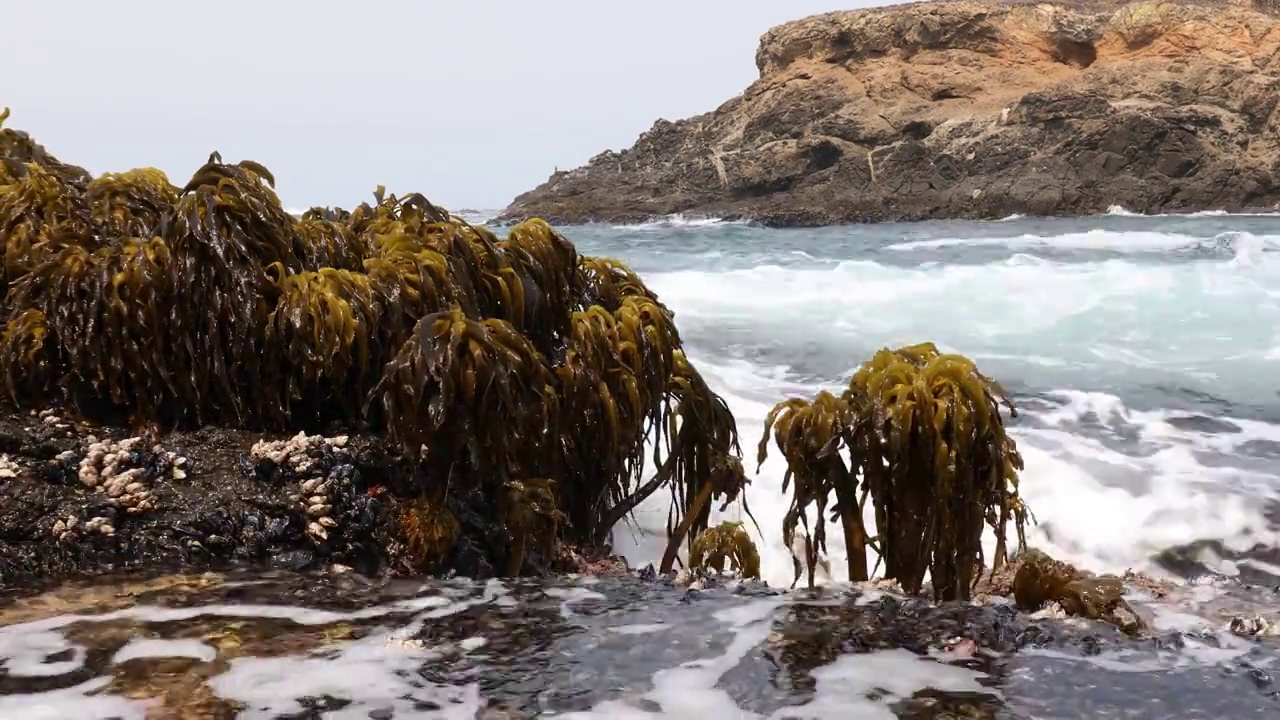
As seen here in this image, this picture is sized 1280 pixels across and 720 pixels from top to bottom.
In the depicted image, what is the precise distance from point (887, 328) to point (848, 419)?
11.2m

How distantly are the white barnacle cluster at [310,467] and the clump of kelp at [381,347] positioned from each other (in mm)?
257

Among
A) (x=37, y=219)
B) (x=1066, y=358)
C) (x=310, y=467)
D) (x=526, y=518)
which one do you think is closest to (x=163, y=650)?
(x=310, y=467)

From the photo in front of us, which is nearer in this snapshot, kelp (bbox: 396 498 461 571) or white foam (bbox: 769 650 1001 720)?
white foam (bbox: 769 650 1001 720)

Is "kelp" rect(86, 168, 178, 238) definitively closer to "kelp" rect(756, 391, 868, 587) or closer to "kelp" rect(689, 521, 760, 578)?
"kelp" rect(689, 521, 760, 578)

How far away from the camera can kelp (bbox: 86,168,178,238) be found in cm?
534

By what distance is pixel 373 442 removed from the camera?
4426mm

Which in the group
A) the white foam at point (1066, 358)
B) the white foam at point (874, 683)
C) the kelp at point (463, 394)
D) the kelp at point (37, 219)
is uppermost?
the kelp at point (37, 219)

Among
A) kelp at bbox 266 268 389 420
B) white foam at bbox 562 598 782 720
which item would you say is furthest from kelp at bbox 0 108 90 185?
white foam at bbox 562 598 782 720

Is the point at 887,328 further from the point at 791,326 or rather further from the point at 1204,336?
the point at 1204,336

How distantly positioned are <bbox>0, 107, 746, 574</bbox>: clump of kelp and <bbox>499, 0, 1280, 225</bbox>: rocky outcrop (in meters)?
45.7

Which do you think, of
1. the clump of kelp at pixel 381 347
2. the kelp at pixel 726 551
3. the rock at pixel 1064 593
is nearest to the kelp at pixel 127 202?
the clump of kelp at pixel 381 347

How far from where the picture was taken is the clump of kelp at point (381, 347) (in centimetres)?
423

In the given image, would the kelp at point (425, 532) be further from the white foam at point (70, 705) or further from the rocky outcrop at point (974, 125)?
the rocky outcrop at point (974, 125)

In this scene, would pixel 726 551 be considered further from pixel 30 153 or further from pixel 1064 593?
pixel 30 153
